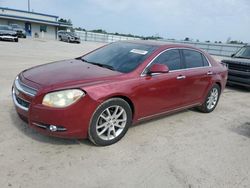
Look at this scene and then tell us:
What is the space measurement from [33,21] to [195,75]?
151 feet

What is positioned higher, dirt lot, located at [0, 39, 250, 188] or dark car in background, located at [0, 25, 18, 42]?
dark car in background, located at [0, 25, 18, 42]

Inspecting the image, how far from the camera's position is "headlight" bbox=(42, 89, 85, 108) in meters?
3.27

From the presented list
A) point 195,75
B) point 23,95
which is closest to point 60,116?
point 23,95

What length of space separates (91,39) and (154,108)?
4396cm

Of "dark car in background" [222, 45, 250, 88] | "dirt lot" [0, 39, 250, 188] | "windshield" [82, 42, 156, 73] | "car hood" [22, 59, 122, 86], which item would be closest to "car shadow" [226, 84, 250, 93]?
"dark car in background" [222, 45, 250, 88]

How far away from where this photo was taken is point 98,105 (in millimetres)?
3502

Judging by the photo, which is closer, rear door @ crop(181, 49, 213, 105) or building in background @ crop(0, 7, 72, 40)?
rear door @ crop(181, 49, 213, 105)

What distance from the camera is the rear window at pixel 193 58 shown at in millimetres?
5105

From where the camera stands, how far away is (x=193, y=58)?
17.6 ft

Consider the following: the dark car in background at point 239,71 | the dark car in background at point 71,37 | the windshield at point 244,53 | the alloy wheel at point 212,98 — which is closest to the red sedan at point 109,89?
the alloy wheel at point 212,98

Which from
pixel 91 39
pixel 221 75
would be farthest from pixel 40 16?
pixel 221 75

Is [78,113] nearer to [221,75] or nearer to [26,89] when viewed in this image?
[26,89]

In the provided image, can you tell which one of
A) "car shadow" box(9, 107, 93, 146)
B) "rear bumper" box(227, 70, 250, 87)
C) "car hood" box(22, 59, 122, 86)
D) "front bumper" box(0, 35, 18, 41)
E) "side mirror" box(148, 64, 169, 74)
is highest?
"side mirror" box(148, 64, 169, 74)

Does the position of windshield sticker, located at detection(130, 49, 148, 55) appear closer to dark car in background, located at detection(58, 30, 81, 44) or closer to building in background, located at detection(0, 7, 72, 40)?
dark car in background, located at detection(58, 30, 81, 44)
